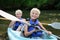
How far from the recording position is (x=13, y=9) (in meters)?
27.9

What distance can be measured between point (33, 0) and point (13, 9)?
2.07 metres

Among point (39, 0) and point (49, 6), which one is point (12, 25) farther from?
point (49, 6)

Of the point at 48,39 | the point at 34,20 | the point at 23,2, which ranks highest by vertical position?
the point at 23,2

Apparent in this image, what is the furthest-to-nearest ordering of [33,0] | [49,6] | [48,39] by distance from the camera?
[49,6] → [33,0] → [48,39]


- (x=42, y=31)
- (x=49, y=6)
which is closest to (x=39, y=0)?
(x=49, y=6)

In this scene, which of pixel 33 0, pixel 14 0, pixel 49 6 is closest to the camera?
pixel 14 0

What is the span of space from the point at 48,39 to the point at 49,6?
84.5ft

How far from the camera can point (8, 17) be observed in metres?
7.28

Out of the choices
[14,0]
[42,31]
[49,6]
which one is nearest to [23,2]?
[14,0]

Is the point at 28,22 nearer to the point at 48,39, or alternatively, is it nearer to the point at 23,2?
the point at 48,39

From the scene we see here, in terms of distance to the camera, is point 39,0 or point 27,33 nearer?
point 27,33

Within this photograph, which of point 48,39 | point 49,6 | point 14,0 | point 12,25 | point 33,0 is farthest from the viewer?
point 49,6

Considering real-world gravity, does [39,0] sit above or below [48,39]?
above

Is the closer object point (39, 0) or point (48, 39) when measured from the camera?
point (48, 39)
